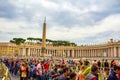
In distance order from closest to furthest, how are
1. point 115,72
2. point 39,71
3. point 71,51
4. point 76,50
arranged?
point 115,72 < point 39,71 < point 76,50 < point 71,51

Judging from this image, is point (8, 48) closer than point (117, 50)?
No

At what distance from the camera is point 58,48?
152 metres

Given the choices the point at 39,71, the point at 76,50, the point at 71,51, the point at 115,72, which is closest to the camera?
the point at 115,72

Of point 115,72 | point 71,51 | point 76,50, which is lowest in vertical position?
point 71,51

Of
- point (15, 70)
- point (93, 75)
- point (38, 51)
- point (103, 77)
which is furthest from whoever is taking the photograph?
point (38, 51)

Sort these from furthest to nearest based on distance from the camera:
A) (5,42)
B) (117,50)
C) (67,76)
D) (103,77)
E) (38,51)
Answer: (5,42) → (38,51) → (117,50) → (103,77) → (67,76)

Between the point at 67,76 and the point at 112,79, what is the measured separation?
1.54 metres

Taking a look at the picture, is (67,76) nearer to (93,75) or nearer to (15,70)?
(93,75)

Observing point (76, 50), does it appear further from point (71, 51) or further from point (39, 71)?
point (39, 71)

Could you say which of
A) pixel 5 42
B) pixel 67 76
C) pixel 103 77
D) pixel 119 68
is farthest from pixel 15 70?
pixel 5 42

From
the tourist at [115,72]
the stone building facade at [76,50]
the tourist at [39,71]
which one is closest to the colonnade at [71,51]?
the stone building facade at [76,50]

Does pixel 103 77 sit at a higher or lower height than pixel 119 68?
lower

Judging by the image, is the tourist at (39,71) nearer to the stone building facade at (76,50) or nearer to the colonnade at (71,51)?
the stone building facade at (76,50)

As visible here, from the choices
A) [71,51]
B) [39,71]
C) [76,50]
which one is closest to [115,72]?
[39,71]
